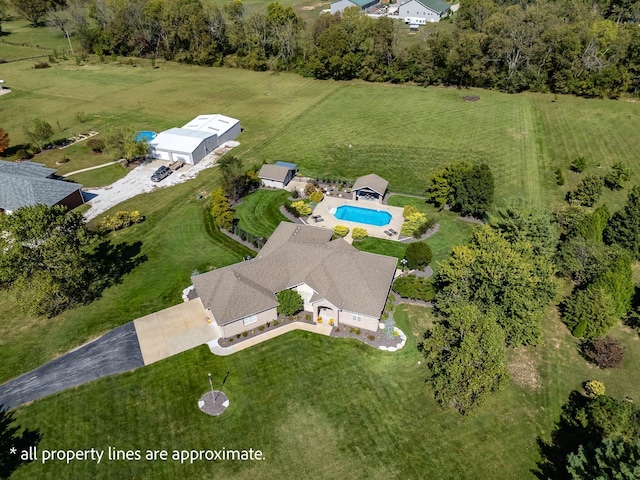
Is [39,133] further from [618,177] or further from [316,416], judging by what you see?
[618,177]

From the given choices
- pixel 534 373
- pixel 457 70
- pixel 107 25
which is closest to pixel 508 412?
pixel 534 373

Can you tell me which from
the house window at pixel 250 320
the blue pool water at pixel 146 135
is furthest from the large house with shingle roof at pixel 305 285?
the blue pool water at pixel 146 135

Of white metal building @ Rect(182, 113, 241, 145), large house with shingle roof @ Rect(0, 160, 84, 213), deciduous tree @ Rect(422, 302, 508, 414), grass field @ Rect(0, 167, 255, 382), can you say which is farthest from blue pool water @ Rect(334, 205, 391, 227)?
large house with shingle roof @ Rect(0, 160, 84, 213)

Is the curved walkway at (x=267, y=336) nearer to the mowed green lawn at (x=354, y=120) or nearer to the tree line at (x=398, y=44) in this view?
the mowed green lawn at (x=354, y=120)

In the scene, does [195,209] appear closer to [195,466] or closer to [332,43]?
[195,466]

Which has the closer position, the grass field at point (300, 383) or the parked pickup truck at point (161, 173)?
the grass field at point (300, 383)

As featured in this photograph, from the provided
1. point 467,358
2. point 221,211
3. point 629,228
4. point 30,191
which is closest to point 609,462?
point 467,358
